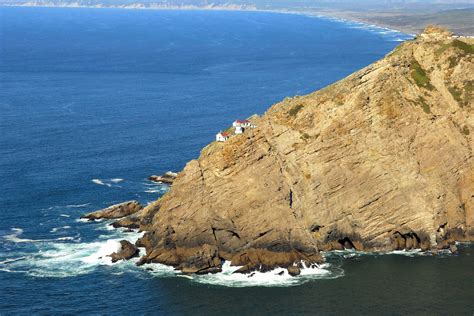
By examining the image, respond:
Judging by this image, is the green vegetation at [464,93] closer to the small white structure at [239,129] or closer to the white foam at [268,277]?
the small white structure at [239,129]

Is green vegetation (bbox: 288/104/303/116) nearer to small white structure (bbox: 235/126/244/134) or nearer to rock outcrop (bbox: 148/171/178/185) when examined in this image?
small white structure (bbox: 235/126/244/134)

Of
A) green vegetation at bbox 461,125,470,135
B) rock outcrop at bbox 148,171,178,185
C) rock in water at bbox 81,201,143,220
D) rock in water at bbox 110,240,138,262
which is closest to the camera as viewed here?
rock in water at bbox 110,240,138,262

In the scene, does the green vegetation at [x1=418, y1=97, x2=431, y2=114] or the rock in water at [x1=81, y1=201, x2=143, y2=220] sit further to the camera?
the rock in water at [x1=81, y1=201, x2=143, y2=220]

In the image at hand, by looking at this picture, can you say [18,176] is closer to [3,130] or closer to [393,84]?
[3,130]

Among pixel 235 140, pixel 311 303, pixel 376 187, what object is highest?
pixel 235 140

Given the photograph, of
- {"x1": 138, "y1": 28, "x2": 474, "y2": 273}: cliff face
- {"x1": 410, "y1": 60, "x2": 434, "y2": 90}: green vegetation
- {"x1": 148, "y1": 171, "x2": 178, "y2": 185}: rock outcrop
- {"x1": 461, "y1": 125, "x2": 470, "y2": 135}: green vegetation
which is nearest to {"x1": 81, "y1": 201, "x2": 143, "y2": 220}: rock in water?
{"x1": 138, "y1": 28, "x2": 474, "y2": 273}: cliff face

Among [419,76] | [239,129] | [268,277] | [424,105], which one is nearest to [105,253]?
[268,277]

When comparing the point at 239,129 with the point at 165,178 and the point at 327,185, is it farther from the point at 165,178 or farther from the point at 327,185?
the point at 165,178

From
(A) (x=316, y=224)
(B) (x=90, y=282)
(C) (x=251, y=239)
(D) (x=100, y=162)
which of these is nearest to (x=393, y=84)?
(A) (x=316, y=224)

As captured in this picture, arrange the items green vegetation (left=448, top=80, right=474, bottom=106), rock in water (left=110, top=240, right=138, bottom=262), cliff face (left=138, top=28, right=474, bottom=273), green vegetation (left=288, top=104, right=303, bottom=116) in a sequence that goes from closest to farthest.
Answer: cliff face (left=138, top=28, right=474, bottom=273) → rock in water (left=110, top=240, right=138, bottom=262) → green vegetation (left=288, top=104, right=303, bottom=116) → green vegetation (left=448, top=80, right=474, bottom=106)
